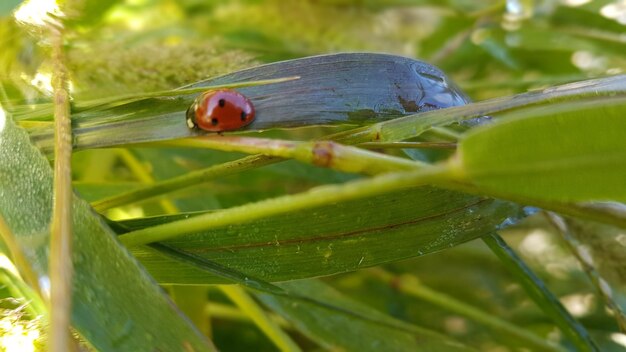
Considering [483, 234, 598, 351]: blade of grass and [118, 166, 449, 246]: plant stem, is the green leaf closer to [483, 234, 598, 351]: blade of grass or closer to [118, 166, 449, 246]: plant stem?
[118, 166, 449, 246]: plant stem

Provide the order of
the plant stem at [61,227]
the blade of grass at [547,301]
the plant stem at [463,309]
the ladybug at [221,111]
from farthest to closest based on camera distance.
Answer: the plant stem at [463,309] < the blade of grass at [547,301] < the ladybug at [221,111] < the plant stem at [61,227]

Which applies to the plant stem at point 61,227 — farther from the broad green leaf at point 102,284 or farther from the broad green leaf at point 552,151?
the broad green leaf at point 552,151

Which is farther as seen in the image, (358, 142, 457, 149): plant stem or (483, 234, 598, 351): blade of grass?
(483, 234, 598, 351): blade of grass

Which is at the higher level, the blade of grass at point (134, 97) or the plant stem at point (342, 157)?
the blade of grass at point (134, 97)

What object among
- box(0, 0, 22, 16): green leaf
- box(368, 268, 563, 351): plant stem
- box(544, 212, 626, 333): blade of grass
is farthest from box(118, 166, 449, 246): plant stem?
box(368, 268, 563, 351): plant stem

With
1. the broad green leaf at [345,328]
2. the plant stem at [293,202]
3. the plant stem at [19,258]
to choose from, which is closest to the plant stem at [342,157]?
the plant stem at [293,202]

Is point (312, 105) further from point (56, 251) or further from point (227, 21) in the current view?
point (227, 21)
